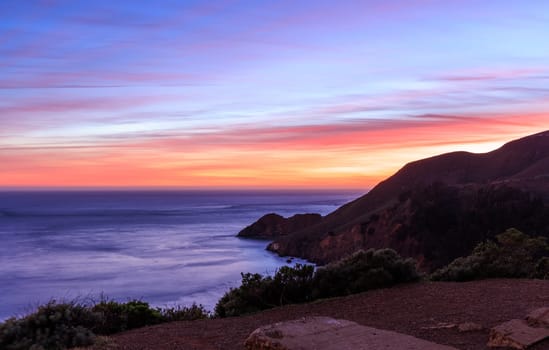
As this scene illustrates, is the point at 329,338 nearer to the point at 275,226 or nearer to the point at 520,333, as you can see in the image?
the point at 520,333

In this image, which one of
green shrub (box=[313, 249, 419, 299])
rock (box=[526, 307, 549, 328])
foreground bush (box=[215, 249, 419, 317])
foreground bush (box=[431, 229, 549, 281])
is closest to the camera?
rock (box=[526, 307, 549, 328])

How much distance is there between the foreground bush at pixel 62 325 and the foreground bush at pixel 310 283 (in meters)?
2.03

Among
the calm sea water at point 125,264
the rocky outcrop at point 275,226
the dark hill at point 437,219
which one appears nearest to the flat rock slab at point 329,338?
the calm sea water at point 125,264

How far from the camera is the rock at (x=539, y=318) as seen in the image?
7.53 meters

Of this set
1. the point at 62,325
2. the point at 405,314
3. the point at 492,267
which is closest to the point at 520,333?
the point at 405,314

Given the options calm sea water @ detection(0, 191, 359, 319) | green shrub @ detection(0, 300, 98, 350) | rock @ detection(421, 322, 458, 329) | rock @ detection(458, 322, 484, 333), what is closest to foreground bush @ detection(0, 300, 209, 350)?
green shrub @ detection(0, 300, 98, 350)

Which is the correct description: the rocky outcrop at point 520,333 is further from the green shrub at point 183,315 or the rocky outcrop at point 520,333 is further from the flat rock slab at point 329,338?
the green shrub at point 183,315

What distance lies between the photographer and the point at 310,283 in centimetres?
1157

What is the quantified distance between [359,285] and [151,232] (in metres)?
82.4

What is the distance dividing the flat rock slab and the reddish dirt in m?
0.51

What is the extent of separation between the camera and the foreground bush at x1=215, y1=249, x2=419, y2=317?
11250 mm

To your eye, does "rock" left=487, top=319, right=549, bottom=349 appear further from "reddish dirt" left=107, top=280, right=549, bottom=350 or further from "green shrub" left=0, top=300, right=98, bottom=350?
"green shrub" left=0, top=300, right=98, bottom=350

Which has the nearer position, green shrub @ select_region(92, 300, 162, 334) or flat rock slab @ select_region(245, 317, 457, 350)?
flat rock slab @ select_region(245, 317, 457, 350)

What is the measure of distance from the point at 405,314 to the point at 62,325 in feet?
17.3
